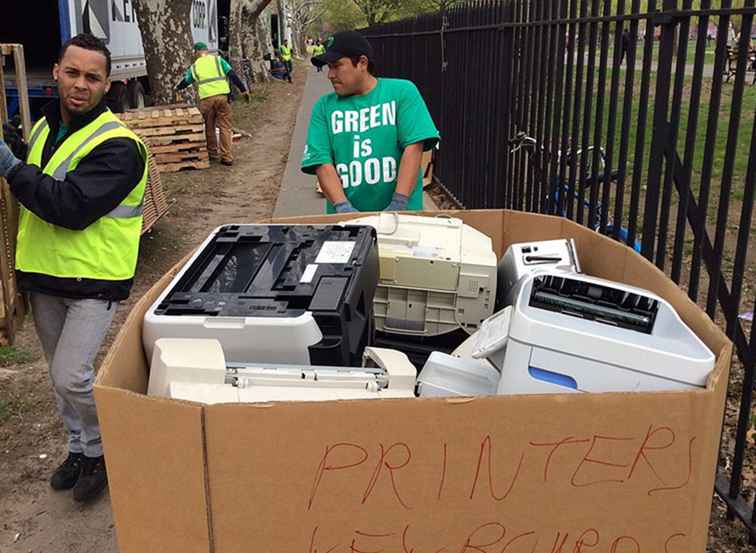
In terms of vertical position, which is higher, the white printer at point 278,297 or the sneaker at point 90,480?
the white printer at point 278,297

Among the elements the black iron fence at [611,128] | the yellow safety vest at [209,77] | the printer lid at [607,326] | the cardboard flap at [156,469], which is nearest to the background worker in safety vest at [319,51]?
the black iron fence at [611,128]

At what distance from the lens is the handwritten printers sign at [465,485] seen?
146 centimetres

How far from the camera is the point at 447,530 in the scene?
1.54 meters

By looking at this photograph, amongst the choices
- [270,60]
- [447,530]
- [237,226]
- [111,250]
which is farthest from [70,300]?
[270,60]

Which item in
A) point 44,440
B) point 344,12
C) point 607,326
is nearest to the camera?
point 607,326

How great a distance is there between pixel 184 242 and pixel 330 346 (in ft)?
22.0

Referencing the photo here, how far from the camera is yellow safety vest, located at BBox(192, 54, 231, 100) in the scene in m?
12.9

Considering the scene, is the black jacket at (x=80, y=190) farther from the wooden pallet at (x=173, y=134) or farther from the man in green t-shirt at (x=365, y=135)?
the wooden pallet at (x=173, y=134)

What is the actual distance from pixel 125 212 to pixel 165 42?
12504 millimetres

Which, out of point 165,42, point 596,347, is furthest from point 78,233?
point 165,42

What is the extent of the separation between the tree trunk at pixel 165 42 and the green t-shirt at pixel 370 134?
38.5 feet

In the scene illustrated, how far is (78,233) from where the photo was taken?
9.53 feet

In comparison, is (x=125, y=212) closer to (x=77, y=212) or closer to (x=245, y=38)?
(x=77, y=212)

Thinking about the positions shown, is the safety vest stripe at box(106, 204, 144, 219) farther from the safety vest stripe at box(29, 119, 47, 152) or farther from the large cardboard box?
the large cardboard box
